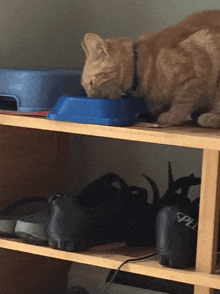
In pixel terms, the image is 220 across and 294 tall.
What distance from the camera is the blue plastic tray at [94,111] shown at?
105 cm

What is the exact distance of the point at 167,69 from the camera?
110 centimetres

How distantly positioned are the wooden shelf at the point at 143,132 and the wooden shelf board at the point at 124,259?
27cm

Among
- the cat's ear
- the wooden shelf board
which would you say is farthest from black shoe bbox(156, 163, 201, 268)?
the cat's ear

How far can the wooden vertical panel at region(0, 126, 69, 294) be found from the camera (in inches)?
50.2

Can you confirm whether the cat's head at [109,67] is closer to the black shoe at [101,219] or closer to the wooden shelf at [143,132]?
the wooden shelf at [143,132]

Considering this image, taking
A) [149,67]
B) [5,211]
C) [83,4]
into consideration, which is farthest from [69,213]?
[83,4]

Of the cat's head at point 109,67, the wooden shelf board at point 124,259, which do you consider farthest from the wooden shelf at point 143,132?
the wooden shelf board at point 124,259

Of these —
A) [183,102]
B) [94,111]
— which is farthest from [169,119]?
[94,111]

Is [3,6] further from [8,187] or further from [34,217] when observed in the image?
[34,217]

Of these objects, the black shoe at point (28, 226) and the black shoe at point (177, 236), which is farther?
the black shoe at point (28, 226)

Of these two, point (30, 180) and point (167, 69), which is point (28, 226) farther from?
point (167, 69)

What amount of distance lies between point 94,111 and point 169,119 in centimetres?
18

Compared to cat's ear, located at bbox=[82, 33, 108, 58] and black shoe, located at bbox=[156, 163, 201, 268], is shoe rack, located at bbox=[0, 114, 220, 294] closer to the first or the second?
black shoe, located at bbox=[156, 163, 201, 268]

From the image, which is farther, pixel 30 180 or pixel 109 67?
pixel 30 180
